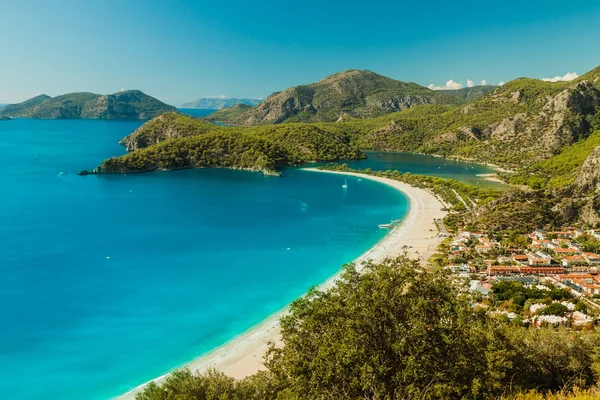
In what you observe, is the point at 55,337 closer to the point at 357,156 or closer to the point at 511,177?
the point at 511,177

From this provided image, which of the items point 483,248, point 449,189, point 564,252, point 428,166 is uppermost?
point 428,166

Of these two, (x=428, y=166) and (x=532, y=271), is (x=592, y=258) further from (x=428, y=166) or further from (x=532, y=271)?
(x=428, y=166)

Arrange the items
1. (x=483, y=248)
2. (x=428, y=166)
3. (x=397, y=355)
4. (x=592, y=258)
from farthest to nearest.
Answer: (x=428, y=166) < (x=483, y=248) < (x=592, y=258) < (x=397, y=355)

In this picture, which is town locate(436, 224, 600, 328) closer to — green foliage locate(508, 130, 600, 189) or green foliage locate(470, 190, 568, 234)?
green foliage locate(470, 190, 568, 234)

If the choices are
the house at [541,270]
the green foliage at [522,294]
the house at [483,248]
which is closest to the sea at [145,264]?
the house at [483,248]

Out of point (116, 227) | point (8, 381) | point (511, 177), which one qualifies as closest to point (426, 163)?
point (511, 177)

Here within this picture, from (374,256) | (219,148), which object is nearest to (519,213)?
(374,256)

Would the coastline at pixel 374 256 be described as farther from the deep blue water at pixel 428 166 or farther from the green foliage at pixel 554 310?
the deep blue water at pixel 428 166
